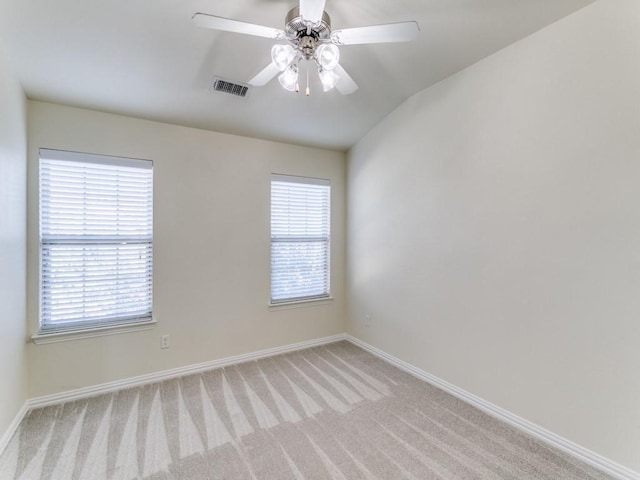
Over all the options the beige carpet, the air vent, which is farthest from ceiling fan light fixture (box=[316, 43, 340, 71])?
the beige carpet

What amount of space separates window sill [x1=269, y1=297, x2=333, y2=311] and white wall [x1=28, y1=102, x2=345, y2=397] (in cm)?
6

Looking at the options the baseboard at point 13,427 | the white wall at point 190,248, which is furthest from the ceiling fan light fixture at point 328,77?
the baseboard at point 13,427

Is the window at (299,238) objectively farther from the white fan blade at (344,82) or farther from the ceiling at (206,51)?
the white fan blade at (344,82)

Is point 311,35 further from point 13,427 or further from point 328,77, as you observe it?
point 13,427

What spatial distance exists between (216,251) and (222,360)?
1.17 metres

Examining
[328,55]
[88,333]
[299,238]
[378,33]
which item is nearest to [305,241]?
[299,238]

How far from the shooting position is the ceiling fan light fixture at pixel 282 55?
1.61 m

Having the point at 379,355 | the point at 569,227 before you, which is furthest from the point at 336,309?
the point at 569,227

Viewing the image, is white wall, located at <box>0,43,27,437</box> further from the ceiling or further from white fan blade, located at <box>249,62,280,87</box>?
white fan blade, located at <box>249,62,280,87</box>

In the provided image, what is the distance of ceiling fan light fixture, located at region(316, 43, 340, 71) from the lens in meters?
1.58

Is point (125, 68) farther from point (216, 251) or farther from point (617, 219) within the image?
point (617, 219)

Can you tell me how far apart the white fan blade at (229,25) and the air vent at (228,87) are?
39.0 inches

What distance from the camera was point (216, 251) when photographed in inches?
126

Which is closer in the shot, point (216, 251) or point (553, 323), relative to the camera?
point (553, 323)
